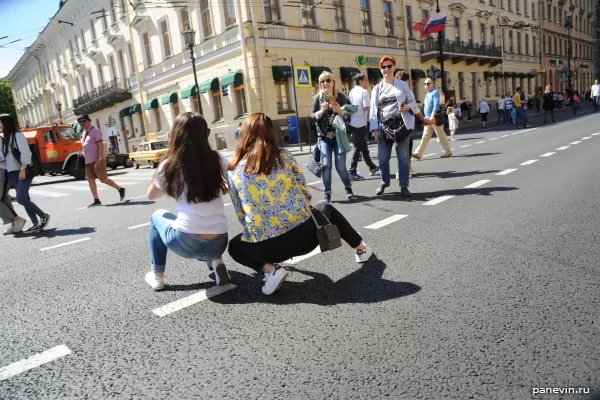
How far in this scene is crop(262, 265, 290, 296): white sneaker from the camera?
3.15 meters

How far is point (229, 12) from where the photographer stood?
72.6 feet

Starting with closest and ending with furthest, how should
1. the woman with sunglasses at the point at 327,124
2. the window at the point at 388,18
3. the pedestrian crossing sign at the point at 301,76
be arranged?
the woman with sunglasses at the point at 327,124 → the pedestrian crossing sign at the point at 301,76 → the window at the point at 388,18

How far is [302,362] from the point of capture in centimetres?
229

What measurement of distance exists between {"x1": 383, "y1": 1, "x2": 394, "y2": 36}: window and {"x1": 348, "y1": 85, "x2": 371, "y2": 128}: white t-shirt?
21942 millimetres

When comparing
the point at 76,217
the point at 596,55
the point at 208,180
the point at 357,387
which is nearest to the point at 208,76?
the point at 76,217

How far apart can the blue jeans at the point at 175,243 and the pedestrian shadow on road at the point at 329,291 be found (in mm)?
346

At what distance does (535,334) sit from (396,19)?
1169 inches

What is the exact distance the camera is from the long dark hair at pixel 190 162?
3.08m

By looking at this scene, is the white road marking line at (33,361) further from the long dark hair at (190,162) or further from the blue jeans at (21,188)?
the blue jeans at (21,188)

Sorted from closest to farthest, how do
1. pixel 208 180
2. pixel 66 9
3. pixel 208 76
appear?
pixel 208 180 → pixel 208 76 → pixel 66 9

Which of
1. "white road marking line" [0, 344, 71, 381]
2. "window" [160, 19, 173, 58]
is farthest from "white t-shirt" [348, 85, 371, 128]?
"window" [160, 19, 173, 58]

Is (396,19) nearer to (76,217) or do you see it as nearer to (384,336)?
(76,217)

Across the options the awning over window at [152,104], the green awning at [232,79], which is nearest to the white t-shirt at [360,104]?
the green awning at [232,79]

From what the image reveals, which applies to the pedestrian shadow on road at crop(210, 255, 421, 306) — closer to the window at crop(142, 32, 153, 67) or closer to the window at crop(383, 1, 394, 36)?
the window at crop(383, 1, 394, 36)
